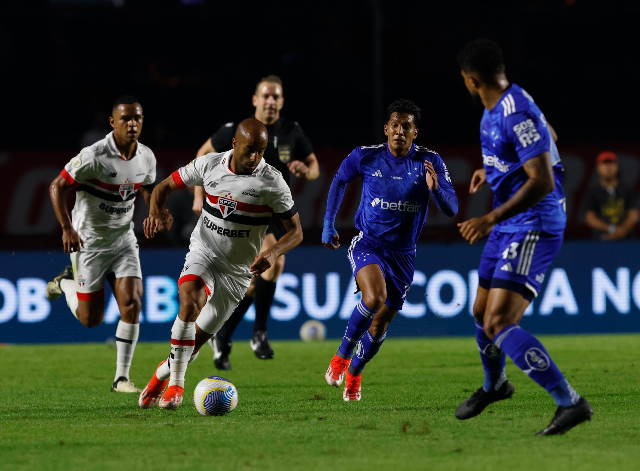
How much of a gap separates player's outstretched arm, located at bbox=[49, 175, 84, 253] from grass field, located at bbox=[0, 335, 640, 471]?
1181 millimetres

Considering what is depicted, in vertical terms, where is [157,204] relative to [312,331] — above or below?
above

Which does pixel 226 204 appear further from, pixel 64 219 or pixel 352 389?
pixel 352 389

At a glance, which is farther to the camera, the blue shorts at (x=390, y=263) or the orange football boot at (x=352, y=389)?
the blue shorts at (x=390, y=263)

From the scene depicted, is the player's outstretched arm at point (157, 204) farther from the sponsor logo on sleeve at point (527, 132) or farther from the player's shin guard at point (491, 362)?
the sponsor logo on sleeve at point (527, 132)

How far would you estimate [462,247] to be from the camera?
517 inches

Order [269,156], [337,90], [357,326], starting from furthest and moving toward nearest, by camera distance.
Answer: [337,90] → [269,156] → [357,326]

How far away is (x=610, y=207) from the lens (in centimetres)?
1376

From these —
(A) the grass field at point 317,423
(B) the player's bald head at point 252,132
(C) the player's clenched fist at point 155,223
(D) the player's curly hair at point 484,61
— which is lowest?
(A) the grass field at point 317,423

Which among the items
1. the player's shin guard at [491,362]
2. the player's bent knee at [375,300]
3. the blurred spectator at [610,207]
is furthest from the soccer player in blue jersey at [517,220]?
the blurred spectator at [610,207]

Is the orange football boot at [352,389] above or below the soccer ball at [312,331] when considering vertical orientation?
below

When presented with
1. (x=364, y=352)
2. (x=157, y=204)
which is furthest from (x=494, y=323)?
(x=157, y=204)

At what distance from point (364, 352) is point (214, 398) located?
4.63 feet

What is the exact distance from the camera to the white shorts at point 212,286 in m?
6.79

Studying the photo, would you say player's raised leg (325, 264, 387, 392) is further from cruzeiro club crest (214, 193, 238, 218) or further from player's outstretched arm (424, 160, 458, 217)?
cruzeiro club crest (214, 193, 238, 218)
